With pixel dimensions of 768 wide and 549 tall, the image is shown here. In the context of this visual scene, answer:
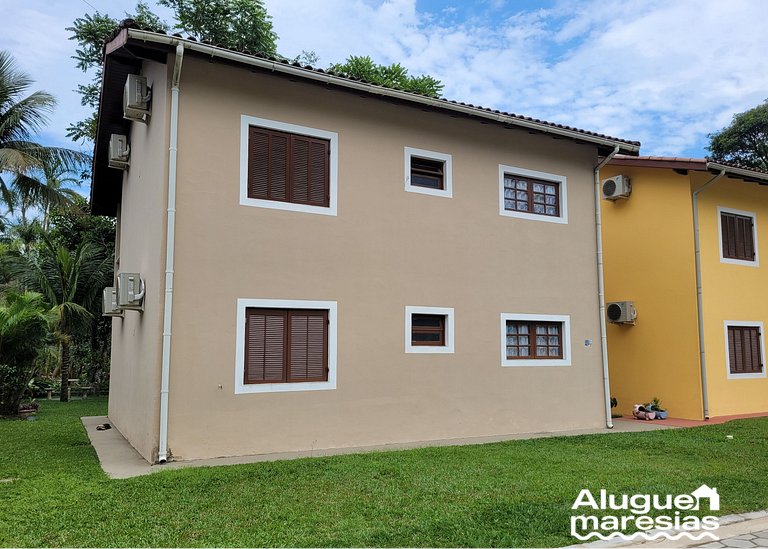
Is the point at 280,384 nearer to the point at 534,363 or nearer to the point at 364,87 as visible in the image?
the point at 364,87

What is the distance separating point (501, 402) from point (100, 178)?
10.5m

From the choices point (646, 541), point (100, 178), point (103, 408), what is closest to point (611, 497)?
point (646, 541)

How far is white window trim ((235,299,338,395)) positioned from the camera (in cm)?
842

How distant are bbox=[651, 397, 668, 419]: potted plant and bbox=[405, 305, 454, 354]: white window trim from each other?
560 centimetres

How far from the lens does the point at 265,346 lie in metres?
8.68

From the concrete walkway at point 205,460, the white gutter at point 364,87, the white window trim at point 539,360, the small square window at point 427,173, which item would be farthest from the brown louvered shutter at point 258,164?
the white window trim at point 539,360

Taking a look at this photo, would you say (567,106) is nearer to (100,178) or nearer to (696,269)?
(696,269)

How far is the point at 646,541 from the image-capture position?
4.90 m

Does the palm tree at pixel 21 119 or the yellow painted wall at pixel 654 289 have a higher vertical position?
the palm tree at pixel 21 119

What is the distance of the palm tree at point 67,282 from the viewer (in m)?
18.2

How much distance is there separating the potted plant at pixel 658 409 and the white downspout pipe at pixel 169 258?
33.0ft

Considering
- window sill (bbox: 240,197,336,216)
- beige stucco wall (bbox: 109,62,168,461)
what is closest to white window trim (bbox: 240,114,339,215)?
window sill (bbox: 240,197,336,216)

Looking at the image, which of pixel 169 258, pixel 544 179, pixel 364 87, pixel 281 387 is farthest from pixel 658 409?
pixel 169 258

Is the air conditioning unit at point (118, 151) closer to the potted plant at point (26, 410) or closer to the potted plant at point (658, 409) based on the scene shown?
the potted plant at point (26, 410)
